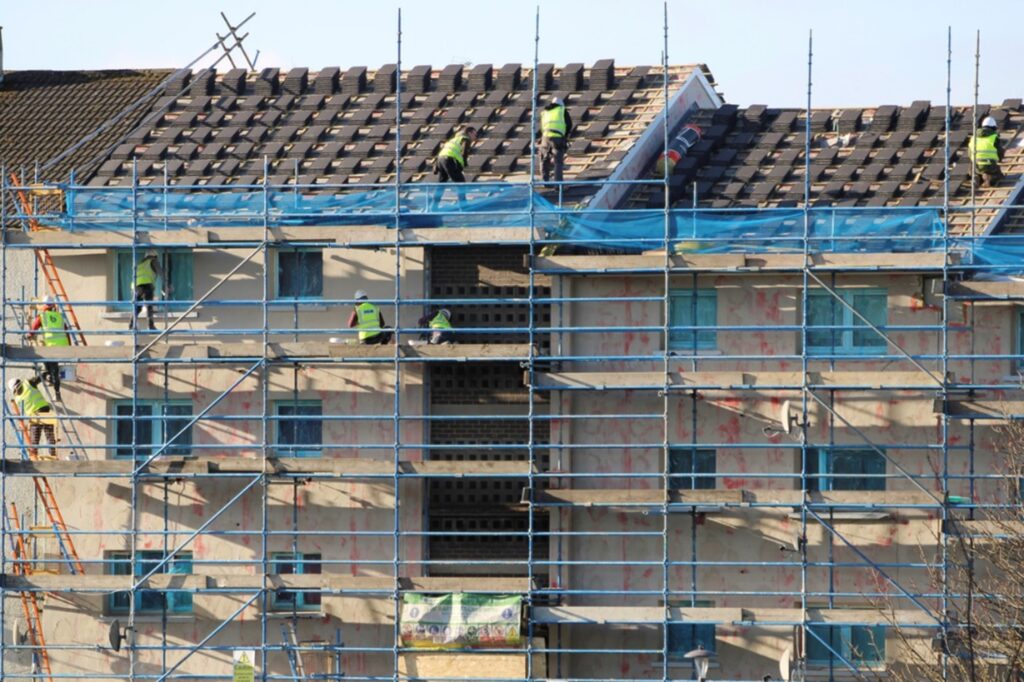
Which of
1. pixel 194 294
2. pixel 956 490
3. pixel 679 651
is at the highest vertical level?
pixel 194 294

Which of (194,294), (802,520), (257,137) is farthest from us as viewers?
(257,137)

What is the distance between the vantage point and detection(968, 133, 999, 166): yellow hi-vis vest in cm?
4456

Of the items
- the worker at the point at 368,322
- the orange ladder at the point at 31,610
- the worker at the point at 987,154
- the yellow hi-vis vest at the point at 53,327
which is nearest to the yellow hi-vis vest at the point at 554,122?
the worker at the point at 368,322

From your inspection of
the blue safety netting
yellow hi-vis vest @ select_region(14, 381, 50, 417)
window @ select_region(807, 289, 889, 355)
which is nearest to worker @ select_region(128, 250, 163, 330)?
the blue safety netting

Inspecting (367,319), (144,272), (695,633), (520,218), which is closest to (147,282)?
(144,272)

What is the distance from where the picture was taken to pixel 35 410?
44.4 metres

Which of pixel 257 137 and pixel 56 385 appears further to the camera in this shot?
pixel 257 137

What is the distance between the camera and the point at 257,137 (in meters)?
48.1

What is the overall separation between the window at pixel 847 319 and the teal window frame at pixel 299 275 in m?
8.22

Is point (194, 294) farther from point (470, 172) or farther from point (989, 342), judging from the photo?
point (989, 342)

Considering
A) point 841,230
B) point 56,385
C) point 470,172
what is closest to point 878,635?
point 841,230

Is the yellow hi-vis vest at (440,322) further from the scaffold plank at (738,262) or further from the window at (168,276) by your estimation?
the window at (168,276)

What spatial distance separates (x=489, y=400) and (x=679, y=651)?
5.15 metres

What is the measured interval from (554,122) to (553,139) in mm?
302
